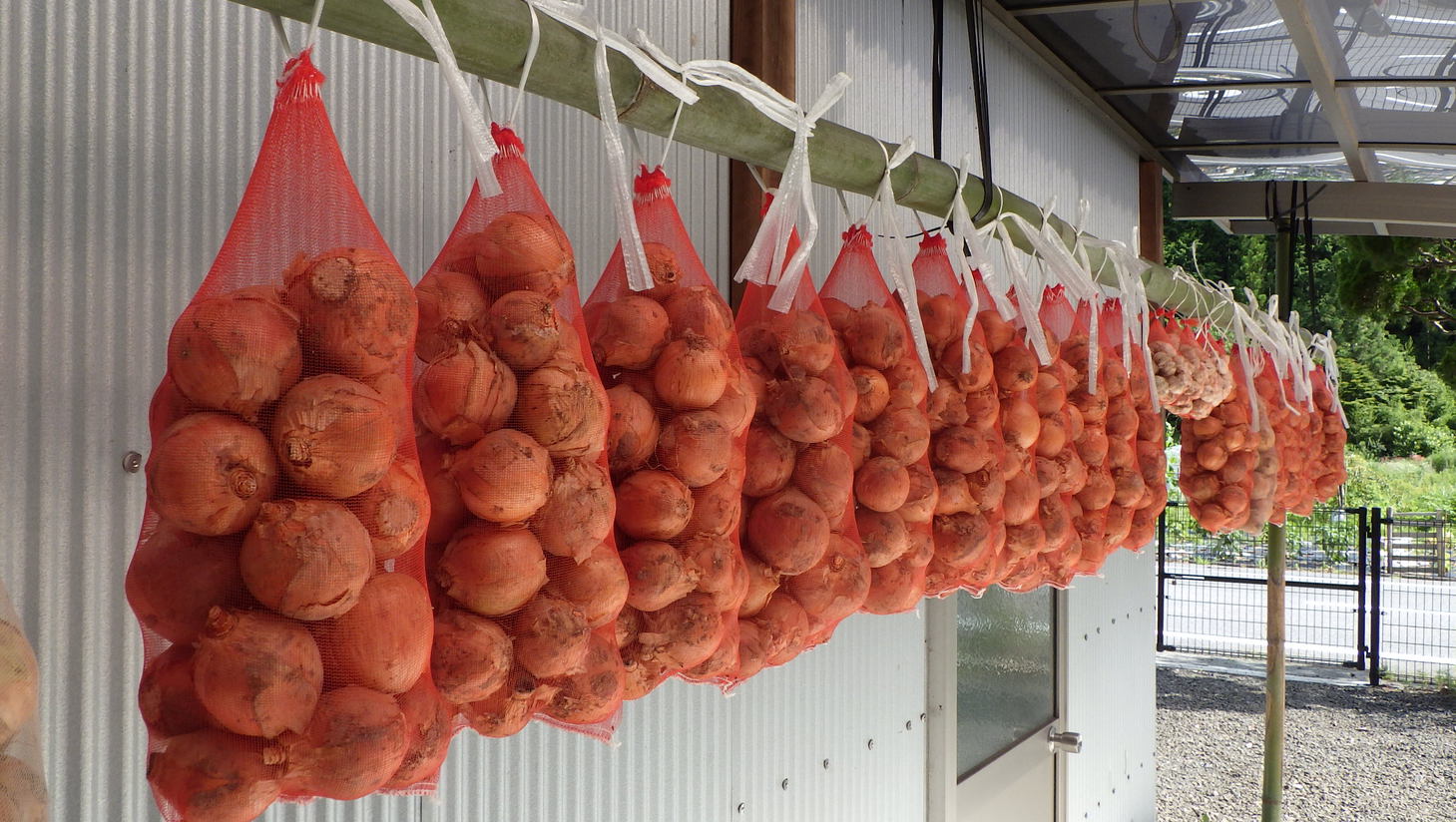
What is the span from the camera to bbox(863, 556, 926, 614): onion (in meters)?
1.42

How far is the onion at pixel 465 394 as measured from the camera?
86 cm

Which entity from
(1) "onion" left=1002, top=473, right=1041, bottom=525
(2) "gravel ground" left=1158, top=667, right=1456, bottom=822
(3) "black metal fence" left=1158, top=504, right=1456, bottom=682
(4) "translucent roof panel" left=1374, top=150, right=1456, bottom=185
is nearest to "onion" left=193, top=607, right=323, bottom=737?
(1) "onion" left=1002, top=473, right=1041, bottom=525

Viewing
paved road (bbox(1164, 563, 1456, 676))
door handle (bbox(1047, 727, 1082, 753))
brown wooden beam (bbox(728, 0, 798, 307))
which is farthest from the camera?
paved road (bbox(1164, 563, 1456, 676))

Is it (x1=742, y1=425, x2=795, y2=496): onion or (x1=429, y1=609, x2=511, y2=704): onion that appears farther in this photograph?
(x1=742, y1=425, x2=795, y2=496): onion

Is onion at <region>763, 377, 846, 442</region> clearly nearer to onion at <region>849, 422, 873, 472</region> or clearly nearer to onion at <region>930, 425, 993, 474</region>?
onion at <region>849, 422, 873, 472</region>

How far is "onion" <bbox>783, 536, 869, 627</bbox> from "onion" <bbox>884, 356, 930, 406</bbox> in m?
0.26

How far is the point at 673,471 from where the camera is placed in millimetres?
1062

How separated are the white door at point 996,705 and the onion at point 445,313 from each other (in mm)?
2191

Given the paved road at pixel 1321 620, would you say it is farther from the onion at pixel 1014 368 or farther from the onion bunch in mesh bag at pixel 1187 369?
the onion at pixel 1014 368

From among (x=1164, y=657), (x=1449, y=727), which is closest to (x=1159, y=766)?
(x=1449, y=727)

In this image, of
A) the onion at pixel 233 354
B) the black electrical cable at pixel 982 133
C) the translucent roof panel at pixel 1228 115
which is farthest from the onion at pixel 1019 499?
the translucent roof panel at pixel 1228 115

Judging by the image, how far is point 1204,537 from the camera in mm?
13477

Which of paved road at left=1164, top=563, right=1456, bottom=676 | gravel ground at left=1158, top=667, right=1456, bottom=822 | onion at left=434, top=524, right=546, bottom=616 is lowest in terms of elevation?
gravel ground at left=1158, top=667, right=1456, bottom=822

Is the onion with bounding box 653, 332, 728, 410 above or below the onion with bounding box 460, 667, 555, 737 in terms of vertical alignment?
above
